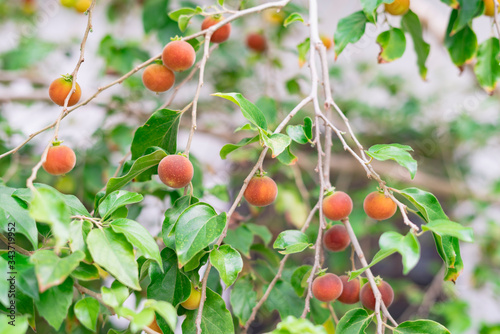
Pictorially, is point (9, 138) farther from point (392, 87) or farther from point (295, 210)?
point (392, 87)

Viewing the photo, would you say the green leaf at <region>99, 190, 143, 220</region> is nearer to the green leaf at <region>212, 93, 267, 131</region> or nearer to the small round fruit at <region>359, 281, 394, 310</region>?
the green leaf at <region>212, 93, 267, 131</region>

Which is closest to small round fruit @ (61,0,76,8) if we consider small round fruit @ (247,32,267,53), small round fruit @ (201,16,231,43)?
small round fruit @ (247,32,267,53)

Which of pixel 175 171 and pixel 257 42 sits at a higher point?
pixel 175 171

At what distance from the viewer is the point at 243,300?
0.67m

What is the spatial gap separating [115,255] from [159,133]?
0.24 metres

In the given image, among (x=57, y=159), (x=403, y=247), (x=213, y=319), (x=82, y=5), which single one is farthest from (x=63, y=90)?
(x=82, y=5)

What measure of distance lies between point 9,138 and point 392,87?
4.82 ft

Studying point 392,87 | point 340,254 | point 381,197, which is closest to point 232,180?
point 340,254

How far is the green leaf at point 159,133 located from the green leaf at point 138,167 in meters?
0.05

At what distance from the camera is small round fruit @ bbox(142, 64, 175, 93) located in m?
0.63

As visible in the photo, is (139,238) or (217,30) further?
(217,30)

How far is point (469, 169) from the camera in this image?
198 centimetres

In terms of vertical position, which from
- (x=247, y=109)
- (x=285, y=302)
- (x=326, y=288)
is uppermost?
(x=247, y=109)

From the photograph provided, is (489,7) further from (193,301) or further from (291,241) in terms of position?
(193,301)
